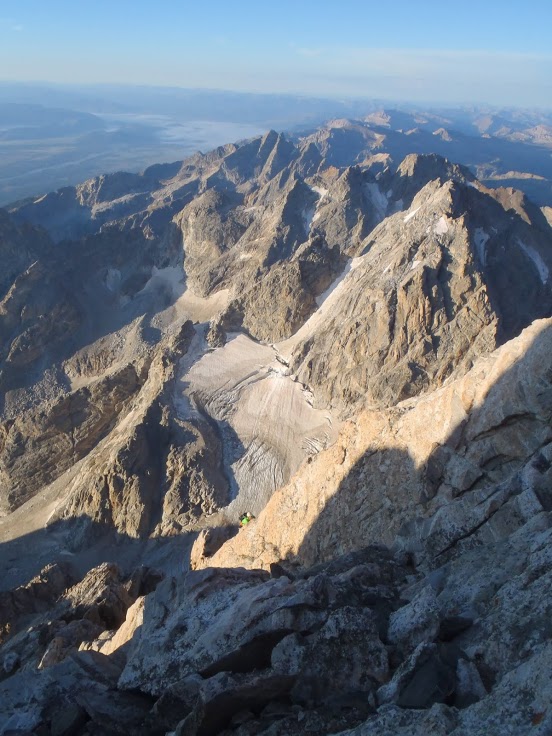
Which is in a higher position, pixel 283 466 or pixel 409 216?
pixel 409 216

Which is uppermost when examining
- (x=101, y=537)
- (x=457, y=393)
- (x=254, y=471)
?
(x=457, y=393)

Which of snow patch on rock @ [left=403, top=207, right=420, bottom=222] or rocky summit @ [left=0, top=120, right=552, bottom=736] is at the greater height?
snow patch on rock @ [left=403, top=207, right=420, bottom=222]

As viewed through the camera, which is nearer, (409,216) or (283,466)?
(283,466)

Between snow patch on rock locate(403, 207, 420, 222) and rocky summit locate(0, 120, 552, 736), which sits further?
snow patch on rock locate(403, 207, 420, 222)

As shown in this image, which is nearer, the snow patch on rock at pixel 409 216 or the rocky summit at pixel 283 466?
the rocky summit at pixel 283 466

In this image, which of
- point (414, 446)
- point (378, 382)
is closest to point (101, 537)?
point (378, 382)

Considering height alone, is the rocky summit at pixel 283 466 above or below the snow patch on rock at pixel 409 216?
below

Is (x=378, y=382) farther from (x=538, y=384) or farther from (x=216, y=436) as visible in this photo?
(x=538, y=384)

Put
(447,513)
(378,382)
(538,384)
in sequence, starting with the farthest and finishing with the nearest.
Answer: (378,382) < (538,384) < (447,513)
